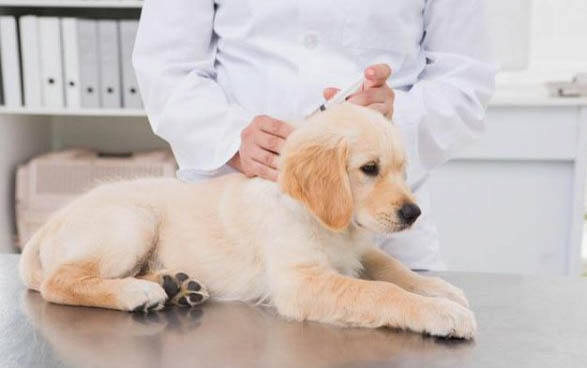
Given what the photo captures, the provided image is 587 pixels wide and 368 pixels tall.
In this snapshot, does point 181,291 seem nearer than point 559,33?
Yes

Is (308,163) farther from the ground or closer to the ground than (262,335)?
farther from the ground

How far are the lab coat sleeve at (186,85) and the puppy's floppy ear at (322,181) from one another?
289mm

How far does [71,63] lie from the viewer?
2.46 m

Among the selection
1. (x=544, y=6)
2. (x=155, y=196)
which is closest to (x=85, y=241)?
(x=155, y=196)

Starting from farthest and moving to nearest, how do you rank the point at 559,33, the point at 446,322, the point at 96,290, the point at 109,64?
the point at 559,33, the point at 109,64, the point at 96,290, the point at 446,322

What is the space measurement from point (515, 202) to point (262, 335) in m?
1.65

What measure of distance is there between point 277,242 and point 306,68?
1.24 ft

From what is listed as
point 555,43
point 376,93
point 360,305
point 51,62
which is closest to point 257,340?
point 360,305

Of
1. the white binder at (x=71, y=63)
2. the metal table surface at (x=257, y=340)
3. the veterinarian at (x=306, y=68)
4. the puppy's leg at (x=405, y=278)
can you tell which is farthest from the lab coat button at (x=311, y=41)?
the white binder at (x=71, y=63)

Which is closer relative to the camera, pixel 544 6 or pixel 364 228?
pixel 364 228

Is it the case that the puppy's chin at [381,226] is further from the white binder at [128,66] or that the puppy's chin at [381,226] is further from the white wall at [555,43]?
the white wall at [555,43]

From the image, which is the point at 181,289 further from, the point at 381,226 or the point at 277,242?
the point at 381,226

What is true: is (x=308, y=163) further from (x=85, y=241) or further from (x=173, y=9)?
(x=173, y=9)

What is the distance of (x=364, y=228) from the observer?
911 millimetres
